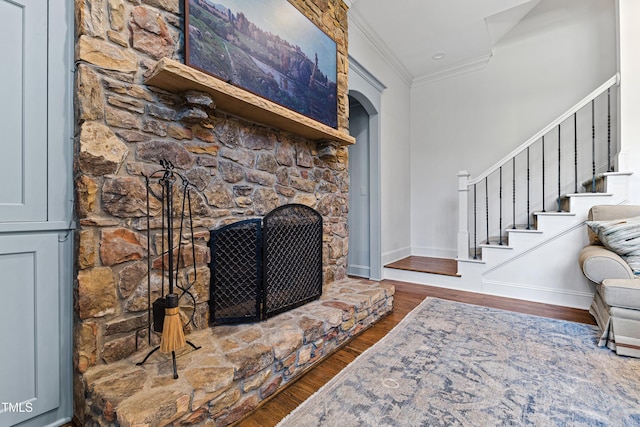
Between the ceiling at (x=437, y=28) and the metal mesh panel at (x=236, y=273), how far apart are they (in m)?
2.70

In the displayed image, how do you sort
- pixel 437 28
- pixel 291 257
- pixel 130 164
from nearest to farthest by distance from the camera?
pixel 130 164 < pixel 291 257 < pixel 437 28

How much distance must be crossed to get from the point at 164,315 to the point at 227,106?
121 cm

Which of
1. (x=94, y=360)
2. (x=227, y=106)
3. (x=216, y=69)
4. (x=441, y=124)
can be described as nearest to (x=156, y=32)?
(x=216, y=69)

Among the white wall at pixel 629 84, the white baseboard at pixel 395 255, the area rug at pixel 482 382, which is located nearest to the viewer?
the area rug at pixel 482 382

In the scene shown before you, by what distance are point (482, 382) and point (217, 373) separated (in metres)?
1.44

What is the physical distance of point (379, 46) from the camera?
3660 millimetres

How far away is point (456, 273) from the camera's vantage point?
3.45m

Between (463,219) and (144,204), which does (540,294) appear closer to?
(463,219)

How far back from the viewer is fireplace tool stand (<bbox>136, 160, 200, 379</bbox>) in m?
1.20

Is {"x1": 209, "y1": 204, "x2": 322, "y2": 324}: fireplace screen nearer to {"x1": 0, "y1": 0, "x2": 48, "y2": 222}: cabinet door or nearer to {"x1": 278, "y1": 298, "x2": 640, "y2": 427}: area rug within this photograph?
{"x1": 278, "y1": 298, "x2": 640, "y2": 427}: area rug

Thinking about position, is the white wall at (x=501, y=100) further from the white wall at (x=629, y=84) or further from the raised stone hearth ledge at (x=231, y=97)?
the raised stone hearth ledge at (x=231, y=97)

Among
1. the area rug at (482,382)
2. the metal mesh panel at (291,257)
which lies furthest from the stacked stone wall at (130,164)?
the area rug at (482,382)

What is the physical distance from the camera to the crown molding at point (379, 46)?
315 centimetres

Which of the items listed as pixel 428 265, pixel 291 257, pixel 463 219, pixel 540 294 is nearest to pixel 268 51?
pixel 291 257
